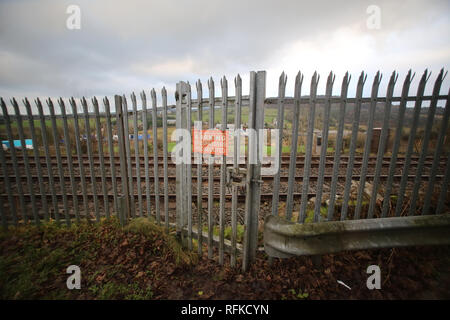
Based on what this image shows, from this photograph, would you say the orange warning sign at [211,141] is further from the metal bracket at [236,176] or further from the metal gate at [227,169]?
the metal bracket at [236,176]

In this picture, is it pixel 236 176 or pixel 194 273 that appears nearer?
pixel 236 176

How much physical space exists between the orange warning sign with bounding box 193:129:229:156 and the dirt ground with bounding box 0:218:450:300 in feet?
5.77

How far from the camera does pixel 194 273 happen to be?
2.87 m

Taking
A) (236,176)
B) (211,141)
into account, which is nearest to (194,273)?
(236,176)

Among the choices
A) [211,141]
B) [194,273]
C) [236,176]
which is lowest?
[194,273]

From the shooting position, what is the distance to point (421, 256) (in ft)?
8.84

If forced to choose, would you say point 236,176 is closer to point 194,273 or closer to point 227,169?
point 227,169

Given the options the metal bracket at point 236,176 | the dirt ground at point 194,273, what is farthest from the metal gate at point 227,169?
the dirt ground at point 194,273

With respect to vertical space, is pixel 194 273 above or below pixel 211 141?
below

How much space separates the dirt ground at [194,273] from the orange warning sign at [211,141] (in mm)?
1760

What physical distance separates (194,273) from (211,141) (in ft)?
6.81

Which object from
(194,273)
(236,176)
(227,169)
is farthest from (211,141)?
(194,273)

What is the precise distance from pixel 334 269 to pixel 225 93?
2.99 metres
